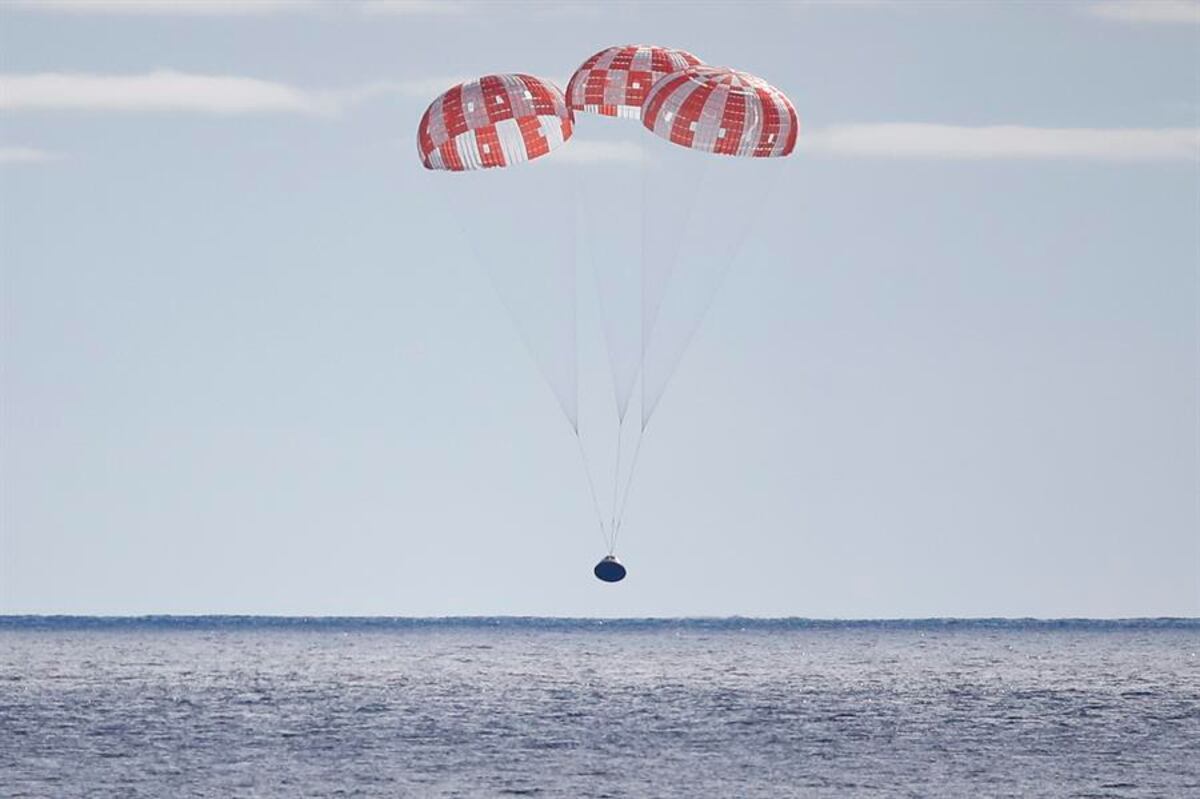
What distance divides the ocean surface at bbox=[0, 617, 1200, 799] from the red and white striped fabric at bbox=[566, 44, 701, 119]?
11.9 m

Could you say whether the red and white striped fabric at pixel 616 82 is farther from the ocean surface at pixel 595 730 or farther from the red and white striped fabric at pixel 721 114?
the ocean surface at pixel 595 730

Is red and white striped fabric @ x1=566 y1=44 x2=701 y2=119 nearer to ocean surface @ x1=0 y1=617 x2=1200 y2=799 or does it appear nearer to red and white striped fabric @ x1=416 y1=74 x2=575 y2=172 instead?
red and white striped fabric @ x1=416 y1=74 x2=575 y2=172

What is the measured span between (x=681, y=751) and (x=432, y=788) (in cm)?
816

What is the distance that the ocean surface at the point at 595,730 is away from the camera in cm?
4156

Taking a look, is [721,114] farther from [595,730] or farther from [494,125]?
[595,730]

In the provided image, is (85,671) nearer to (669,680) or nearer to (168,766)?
(669,680)

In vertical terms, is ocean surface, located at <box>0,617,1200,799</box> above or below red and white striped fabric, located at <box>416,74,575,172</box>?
below

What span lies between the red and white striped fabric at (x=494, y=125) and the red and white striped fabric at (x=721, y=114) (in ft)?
6.34

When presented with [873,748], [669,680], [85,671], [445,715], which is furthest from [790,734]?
[85,671]

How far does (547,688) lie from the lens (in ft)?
238

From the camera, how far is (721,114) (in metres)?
36.6

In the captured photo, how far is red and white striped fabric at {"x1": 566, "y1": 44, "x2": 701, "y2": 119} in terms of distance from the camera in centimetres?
3784

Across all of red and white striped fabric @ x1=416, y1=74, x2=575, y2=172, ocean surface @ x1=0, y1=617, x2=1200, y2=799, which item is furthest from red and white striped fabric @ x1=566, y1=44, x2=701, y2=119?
ocean surface @ x1=0, y1=617, x2=1200, y2=799

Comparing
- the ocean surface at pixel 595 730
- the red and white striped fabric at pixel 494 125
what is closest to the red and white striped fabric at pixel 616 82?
the red and white striped fabric at pixel 494 125
